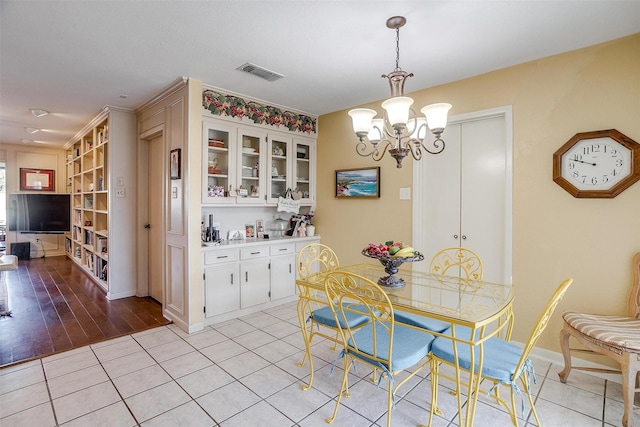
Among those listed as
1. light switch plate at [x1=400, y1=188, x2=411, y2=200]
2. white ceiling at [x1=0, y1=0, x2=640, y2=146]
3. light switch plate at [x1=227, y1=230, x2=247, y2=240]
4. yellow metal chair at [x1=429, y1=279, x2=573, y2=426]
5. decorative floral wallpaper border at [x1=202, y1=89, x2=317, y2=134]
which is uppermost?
white ceiling at [x1=0, y1=0, x2=640, y2=146]

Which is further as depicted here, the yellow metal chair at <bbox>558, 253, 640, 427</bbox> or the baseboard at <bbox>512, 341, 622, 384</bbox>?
the baseboard at <bbox>512, 341, 622, 384</bbox>

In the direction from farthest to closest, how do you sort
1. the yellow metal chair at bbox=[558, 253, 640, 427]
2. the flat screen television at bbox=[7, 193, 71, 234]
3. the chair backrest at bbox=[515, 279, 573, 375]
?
the flat screen television at bbox=[7, 193, 71, 234] < the yellow metal chair at bbox=[558, 253, 640, 427] < the chair backrest at bbox=[515, 279, 573, 375]

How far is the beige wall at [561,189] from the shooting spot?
2.40 m

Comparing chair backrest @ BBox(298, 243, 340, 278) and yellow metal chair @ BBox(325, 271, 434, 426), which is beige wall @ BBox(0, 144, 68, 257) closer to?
chair backrest @ BBox(298, 243, 340, 278)

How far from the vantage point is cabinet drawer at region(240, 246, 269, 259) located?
3.71 metres

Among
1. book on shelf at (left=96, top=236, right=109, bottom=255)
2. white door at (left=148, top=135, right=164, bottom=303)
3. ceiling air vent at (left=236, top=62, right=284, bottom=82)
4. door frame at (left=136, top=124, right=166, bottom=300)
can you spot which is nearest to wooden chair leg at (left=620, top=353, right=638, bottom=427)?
ceiling air vent at (left=236, top=62, right=284, bottom=82)

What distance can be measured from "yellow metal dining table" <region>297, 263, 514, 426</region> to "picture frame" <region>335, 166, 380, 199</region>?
4.65 feet

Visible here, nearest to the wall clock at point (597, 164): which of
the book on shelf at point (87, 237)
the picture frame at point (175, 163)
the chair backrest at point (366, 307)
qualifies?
the chair backrest at point (366, 307)

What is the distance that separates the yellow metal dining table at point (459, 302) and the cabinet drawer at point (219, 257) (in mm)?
1429

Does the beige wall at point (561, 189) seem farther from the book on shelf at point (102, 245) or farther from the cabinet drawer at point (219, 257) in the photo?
the book on shelf at point (102, 245)

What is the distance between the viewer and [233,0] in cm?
196

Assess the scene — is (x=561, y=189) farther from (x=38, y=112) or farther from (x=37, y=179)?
(x=37, y=179)

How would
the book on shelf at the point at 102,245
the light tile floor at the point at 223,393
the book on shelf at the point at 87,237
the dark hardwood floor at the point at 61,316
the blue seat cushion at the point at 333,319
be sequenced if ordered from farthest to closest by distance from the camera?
the book on shelf at the point at 87,237 → the book on shelf at the point at 102,245 → the dark hardwood floor at the point at 61,316 → the blue seat cushion at the point at 333,319 → the light tile floor at the point at 223,393

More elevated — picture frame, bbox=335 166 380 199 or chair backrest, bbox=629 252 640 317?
picture frame, bbox=335 166 380 199
